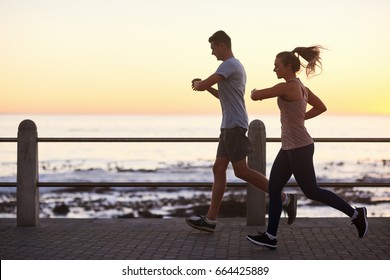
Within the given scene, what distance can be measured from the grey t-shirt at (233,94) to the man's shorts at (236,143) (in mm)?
59

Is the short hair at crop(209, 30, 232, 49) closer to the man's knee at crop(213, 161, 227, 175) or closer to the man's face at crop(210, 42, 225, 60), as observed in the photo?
the man's face at crop(210, 42, 225, 60)

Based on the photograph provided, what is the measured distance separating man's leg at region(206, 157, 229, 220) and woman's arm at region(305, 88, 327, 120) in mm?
1212

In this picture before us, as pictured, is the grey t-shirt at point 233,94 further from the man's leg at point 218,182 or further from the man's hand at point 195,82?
the man's leg at point 218,182

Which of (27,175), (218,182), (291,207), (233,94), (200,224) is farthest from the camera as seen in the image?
(27,175)

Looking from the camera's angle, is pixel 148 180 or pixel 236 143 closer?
pixel 236 143

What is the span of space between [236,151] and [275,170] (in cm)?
76

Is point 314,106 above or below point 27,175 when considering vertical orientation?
above

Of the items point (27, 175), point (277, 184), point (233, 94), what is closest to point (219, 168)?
point (233, 94)

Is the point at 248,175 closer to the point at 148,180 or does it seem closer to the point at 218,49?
the point at 218,49

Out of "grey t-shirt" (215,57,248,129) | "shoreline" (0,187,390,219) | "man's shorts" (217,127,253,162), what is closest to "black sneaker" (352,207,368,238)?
"man's shorts" (217,127,253,162)

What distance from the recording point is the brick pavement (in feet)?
22.9

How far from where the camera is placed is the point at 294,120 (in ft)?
22.4

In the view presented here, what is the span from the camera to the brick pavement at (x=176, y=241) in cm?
696

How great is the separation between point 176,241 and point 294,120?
197 centimetres
